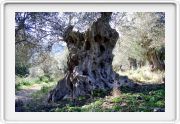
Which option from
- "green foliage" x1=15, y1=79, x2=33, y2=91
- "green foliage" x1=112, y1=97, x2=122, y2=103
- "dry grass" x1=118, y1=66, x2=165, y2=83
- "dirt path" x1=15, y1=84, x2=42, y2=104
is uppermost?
"dry grass" x1=118, y1=66, x2=165, y2=83

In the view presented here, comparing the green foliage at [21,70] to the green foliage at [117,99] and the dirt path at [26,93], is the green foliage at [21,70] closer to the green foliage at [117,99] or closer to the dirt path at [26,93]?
the dirt path at [26,93]

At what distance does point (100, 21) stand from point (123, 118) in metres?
1.16

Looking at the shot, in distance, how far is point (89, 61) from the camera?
1367 cm

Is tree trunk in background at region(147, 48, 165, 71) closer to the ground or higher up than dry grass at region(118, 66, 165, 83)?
higher up

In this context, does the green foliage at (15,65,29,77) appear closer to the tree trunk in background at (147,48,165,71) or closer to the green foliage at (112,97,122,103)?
the green foliage at (112,97,122,103)

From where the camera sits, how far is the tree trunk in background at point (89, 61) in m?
13.5

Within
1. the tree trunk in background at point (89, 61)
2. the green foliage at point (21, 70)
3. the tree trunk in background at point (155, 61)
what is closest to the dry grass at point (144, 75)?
the tree trunk in background at point (155, 61)

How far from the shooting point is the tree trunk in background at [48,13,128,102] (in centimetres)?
1348

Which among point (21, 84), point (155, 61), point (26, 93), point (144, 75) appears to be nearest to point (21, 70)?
point (21, 84)

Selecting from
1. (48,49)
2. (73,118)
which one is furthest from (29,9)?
(73,118)

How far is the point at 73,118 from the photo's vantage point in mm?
13297

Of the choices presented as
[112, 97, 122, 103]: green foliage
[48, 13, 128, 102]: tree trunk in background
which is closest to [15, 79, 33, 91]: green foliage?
[48, 13, 128, 102]: tree trunk in background

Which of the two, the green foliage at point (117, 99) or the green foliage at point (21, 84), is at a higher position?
the green foliage at point (21, 84)

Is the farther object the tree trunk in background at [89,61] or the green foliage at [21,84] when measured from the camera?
the tree trunk in background at [89,61]
